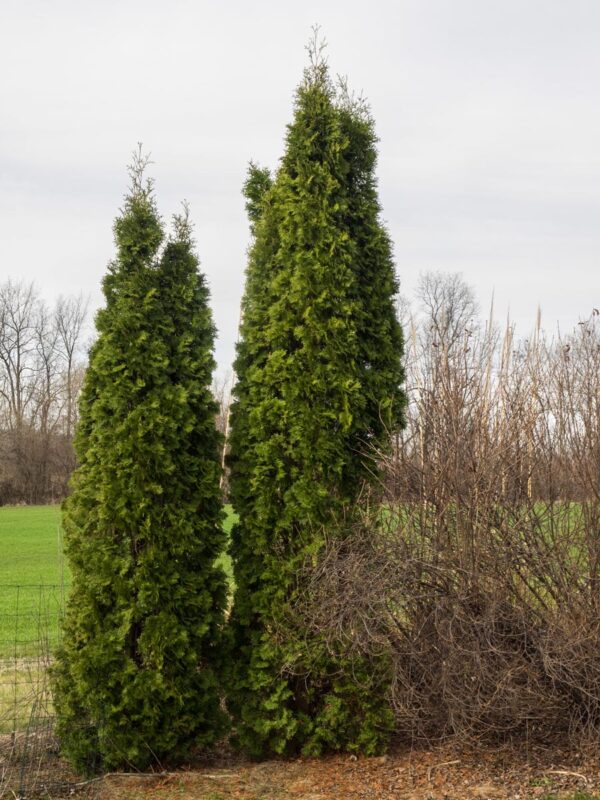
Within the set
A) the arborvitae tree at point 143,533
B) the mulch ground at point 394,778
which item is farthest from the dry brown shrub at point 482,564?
the arborvitae tree at point 143,533

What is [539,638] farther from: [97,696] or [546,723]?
[97,696]

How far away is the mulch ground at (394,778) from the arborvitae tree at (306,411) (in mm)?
195

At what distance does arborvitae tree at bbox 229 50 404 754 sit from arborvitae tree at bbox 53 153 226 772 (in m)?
0.26

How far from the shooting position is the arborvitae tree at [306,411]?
18.0 feet

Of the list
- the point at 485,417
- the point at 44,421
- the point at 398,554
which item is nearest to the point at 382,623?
the point at 398,554

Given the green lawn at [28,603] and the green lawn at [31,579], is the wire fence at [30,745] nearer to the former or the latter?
the green lawn at [28,603]

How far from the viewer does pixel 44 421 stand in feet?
150

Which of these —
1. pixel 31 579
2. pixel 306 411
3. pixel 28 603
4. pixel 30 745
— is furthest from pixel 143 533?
pixel 31 579

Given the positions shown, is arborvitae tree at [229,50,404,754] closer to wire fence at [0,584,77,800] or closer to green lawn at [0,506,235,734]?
green lawn at [0,506,235,734]

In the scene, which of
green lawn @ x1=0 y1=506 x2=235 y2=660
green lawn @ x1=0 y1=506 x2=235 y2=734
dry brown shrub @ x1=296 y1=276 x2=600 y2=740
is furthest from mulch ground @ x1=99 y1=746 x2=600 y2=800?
green lawn @ x1=0 y1=506 x2=235 y2=660

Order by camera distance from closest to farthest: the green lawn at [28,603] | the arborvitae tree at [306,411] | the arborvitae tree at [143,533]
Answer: the arborvitae tree at [143,533] < the arborvitae tree at [306,411] < the green lawn at [28,603]

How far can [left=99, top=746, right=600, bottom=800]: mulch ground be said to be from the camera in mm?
4930

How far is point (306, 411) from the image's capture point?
557 centimetres

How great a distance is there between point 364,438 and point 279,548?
3.16ft
